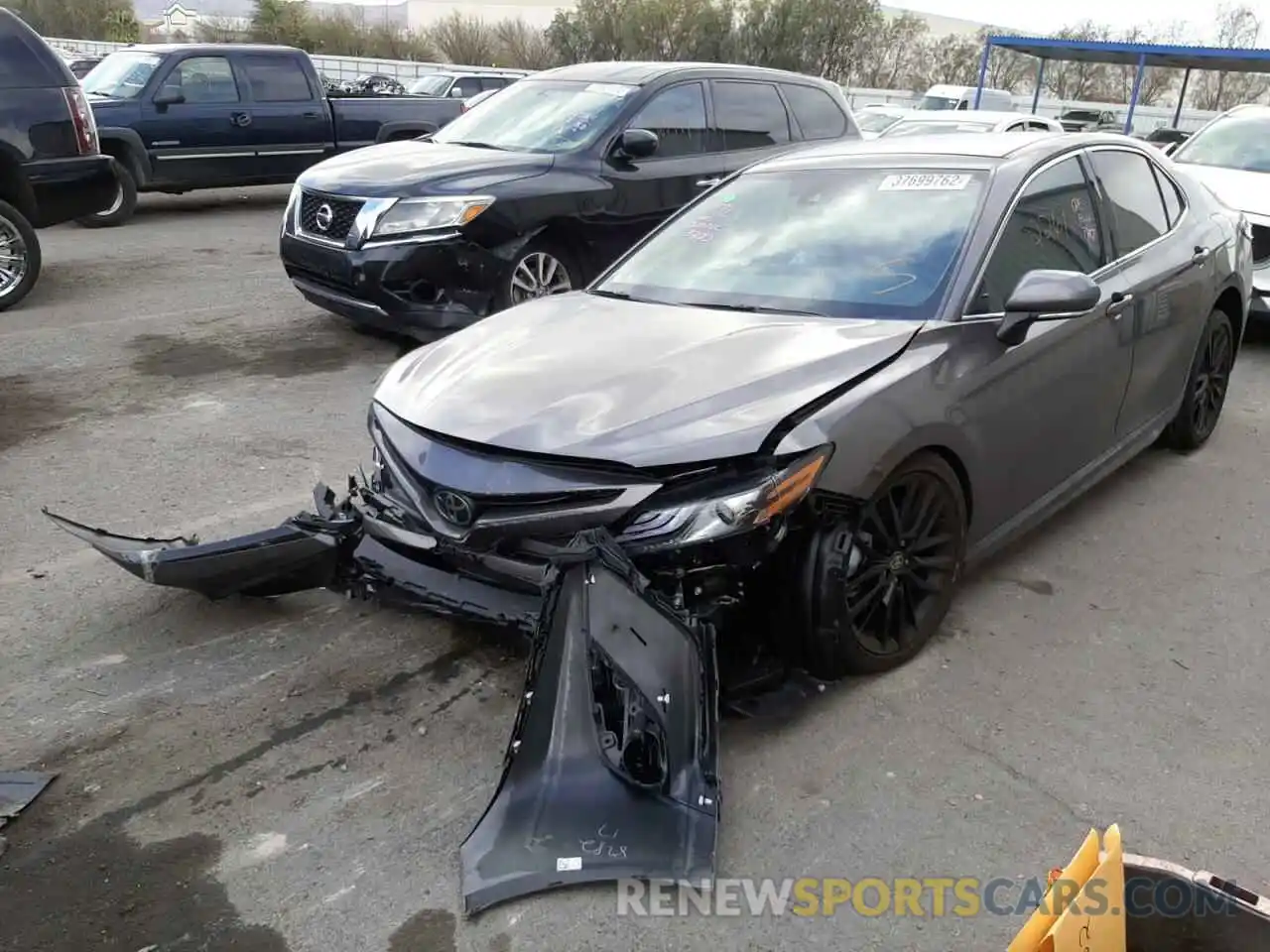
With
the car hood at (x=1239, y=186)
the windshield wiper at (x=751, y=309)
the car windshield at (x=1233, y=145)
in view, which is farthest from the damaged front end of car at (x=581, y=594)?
the car windshield at (x=1233, y=145)

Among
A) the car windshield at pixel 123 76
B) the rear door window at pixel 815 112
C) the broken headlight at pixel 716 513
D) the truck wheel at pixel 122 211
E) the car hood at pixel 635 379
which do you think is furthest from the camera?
the car windshield at pixel 123 76

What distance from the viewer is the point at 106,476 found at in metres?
5.04

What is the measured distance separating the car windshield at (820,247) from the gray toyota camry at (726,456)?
14 millimetres

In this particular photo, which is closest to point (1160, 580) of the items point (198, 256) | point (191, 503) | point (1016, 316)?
point (1016, 316)

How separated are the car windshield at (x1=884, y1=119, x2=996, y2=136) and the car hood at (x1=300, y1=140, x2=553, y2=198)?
17.9 ft

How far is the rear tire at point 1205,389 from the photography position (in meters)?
5.26

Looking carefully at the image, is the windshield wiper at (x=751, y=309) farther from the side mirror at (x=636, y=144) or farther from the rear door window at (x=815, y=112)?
the rear door window at (x=815, y=112)

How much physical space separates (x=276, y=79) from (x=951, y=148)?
10.7m

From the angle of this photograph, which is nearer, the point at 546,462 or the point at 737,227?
the point at 546,462

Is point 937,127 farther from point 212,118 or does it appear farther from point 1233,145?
point 212,118

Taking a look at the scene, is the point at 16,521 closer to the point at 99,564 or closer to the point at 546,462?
the point at 99,564

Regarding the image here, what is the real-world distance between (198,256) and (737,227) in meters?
7.63

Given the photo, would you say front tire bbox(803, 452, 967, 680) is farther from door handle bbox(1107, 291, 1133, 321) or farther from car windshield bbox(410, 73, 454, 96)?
car windshield bbox(410, 73, 454, 96)

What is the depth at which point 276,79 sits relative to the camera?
12.8m
